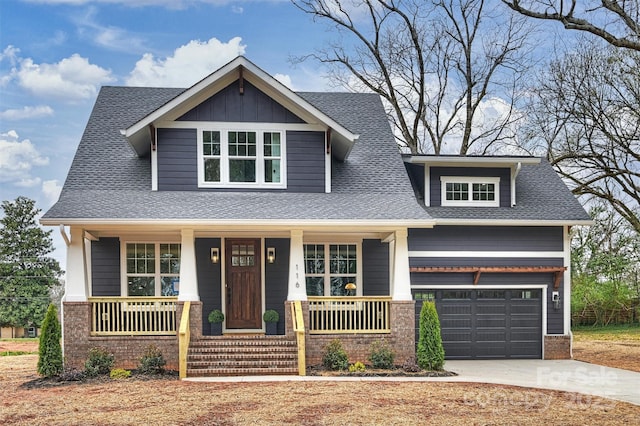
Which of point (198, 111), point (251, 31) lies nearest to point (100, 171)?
point (198, 111)

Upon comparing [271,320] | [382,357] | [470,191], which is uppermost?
[470,191]

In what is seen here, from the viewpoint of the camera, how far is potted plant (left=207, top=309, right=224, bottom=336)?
1591 centimetres

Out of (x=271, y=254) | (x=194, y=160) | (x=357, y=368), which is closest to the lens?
(x=357, y=368)

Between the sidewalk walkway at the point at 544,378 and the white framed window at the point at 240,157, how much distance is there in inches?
196

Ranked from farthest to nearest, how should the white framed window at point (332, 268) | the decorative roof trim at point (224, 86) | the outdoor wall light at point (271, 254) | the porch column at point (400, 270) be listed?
the white framed window at point (332, 268) < the outdoor wall light at point (271, 254) < the decorative roof trim at point (224, 86) < the porch column at point (400, 270)

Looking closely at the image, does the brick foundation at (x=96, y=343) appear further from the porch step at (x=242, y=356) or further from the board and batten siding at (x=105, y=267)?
the board and batten siding at (x=105, y=267)

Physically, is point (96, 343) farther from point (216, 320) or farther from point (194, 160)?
point (194, 160)

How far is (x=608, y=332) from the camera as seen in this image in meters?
28.1

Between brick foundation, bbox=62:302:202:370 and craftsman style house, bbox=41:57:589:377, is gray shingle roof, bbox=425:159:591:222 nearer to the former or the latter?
craftsman style house, bbox=41:57:589:377

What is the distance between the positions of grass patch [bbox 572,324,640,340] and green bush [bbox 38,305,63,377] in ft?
64.1

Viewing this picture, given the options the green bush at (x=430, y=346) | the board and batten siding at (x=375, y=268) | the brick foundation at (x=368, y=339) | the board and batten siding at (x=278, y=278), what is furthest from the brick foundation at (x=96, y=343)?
the green bush at (x=430, y=346)

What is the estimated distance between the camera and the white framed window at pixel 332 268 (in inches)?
677

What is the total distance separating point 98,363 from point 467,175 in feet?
35.5

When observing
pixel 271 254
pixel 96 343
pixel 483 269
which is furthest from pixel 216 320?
pixel 483 269
